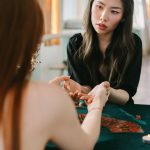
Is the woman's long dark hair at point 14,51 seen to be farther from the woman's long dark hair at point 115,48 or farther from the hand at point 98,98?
the woman's long dark hair at point 115,48

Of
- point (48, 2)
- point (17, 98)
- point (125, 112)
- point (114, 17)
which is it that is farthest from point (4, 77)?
point (48, 2)

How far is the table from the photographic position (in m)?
1.10

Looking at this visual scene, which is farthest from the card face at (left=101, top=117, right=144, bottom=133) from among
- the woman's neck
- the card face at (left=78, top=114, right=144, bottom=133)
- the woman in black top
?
the woman's neck

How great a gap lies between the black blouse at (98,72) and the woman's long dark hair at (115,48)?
0.03m

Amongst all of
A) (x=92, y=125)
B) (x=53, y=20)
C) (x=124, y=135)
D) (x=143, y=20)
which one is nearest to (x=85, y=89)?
(x=124, y=135)

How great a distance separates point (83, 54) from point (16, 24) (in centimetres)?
129

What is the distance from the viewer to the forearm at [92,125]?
0.99 meters

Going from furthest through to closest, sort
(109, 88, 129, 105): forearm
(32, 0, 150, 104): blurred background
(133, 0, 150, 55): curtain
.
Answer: (133, 0, 150, 55): curtain, (32, 0, 150, 104): blurred background, (109, 88, 129, 105): forearm

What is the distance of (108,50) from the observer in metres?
1.95

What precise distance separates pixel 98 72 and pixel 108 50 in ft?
0.46

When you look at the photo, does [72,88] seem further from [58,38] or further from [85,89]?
[58,38]

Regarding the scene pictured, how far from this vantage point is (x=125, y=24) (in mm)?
1907

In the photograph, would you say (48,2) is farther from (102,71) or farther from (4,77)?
(4,77)

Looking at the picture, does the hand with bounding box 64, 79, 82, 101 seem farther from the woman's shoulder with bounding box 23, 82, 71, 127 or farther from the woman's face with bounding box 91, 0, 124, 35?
the woman's shoulder with bounding box 23, 82, 71, 127
